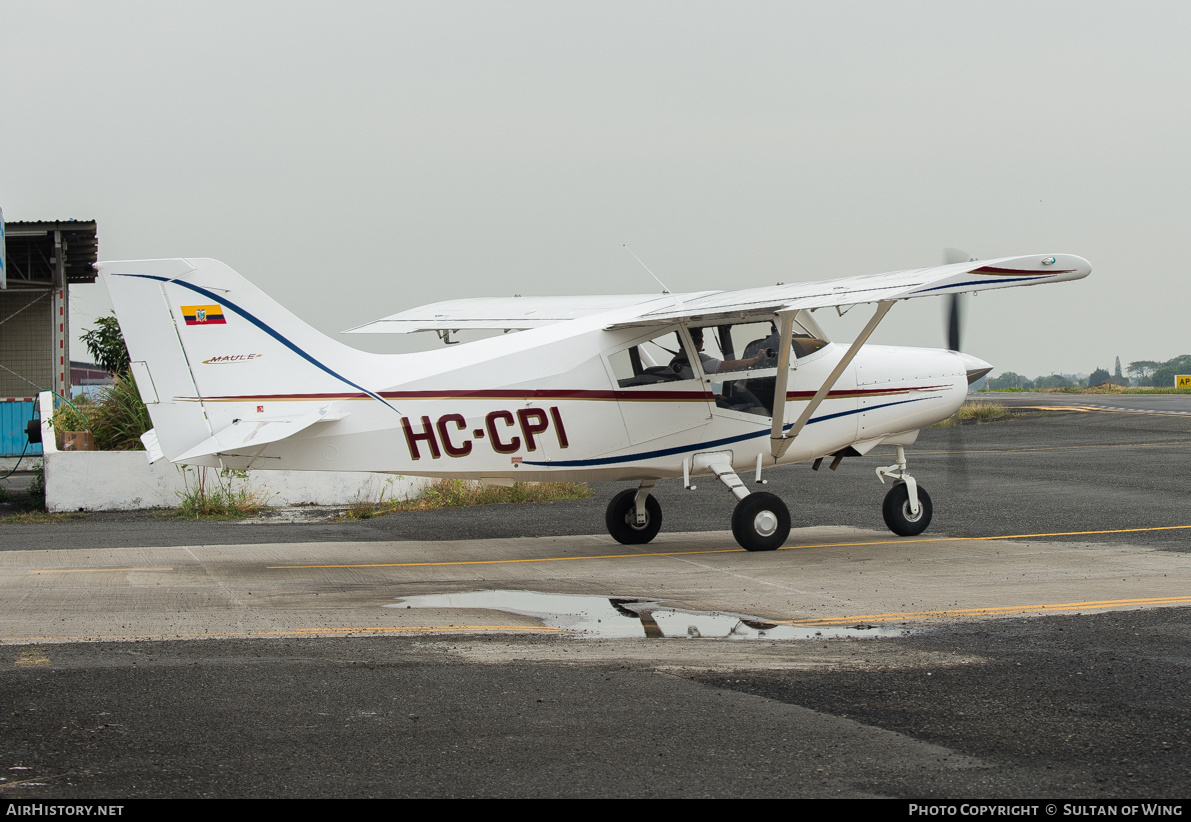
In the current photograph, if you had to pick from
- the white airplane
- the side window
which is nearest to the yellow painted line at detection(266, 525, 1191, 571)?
the white airplane

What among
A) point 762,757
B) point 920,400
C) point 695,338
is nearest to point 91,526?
point 695,338

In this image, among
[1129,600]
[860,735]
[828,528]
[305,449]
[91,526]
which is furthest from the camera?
[91,526]

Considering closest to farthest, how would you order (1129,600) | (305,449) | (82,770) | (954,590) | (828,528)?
(82,770), (1129,600), (954,590), (305,449), (828,528)

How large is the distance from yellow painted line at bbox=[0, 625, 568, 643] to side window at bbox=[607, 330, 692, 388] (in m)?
4.51

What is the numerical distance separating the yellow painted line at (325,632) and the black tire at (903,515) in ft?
20.3

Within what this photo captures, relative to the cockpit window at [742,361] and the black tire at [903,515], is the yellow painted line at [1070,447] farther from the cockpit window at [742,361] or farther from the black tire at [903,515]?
the cockpit window at [742,361]

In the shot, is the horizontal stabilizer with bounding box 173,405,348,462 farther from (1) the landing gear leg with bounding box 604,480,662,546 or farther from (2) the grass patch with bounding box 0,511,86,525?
(2) the grass patch with bounding box 0,511,86,525

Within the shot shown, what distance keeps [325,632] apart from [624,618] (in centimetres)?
210

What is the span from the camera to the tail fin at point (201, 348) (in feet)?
34.5

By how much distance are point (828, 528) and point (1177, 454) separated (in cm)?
1227

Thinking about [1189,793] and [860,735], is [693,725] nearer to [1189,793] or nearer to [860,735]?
[860,735]

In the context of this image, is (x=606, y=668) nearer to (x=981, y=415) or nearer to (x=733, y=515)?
(x=733, y=515)

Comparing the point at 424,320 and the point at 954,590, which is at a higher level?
the point at 424,320

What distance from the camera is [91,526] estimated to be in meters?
15.2
